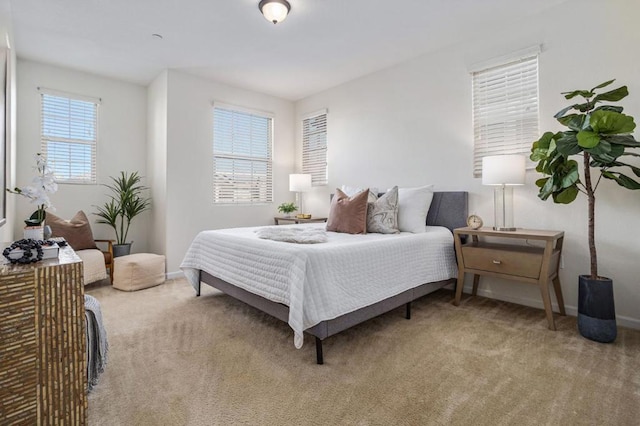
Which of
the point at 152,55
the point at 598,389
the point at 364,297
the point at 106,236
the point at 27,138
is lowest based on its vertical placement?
the point at 598,389

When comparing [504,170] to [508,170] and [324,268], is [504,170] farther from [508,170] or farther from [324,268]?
[324,268]

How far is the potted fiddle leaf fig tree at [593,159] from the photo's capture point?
2.04m

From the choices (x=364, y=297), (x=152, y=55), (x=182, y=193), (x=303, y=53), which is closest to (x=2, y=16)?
(x=152, y=55)

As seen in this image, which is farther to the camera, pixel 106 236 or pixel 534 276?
pixel 106 236

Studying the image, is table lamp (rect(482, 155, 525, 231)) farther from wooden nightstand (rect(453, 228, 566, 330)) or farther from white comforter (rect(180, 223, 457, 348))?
white comforter (rect(180, 223, 457, 348))

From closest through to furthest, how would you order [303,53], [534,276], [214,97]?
[534,276] < [303,53] < [214,97]

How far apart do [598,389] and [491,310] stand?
3.94 feet

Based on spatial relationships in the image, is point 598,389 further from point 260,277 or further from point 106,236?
point 106,236

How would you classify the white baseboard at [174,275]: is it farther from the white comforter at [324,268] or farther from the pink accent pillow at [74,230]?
the white comforter at [324,268]

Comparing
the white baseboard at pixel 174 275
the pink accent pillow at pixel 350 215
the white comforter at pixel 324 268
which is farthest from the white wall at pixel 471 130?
the white baseboard at pixel 174 275

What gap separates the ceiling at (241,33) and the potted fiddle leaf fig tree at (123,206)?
56.6 inches

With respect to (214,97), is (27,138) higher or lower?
lower

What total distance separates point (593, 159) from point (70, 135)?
5.48m

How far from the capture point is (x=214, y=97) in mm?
4441
